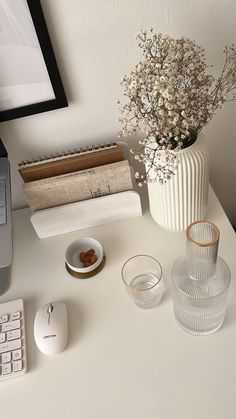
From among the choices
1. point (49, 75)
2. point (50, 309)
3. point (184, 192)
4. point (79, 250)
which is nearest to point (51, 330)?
point (50, 309)

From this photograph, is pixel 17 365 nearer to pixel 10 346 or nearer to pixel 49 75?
pixel 10 346

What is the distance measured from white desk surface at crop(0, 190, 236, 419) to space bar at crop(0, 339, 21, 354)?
24 mm

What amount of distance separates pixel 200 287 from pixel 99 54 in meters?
0.48

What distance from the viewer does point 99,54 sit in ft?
2.30

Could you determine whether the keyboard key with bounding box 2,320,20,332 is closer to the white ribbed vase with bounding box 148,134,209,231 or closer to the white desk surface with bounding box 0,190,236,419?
the white desk surface with bounding box 0,190,236,419

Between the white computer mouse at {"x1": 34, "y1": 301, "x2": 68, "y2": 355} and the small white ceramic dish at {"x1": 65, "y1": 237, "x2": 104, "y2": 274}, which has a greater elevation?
the small white ceramic dish at {"x1": 65, "y1": 237, "x2": 104, "y2": 274}

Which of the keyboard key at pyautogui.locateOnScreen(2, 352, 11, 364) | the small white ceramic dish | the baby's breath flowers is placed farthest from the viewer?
the small white ceramic dish

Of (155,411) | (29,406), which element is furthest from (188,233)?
(29,406)

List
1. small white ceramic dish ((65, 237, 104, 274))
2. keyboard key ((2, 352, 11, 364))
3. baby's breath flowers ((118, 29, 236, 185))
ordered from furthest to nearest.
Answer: small white ceramic dish ((65, 237, 104, 274)) → keyboard key ((2, 352, 11, 364)) → baby's breath flowers ((118, 29, 236, 185))

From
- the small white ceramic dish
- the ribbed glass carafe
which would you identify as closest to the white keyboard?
the small white ceramic dish

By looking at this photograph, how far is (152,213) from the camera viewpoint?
819 mm

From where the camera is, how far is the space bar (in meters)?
0.67

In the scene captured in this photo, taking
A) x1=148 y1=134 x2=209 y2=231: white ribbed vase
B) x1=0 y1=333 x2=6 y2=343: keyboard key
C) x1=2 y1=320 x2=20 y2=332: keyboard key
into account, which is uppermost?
x1=148 y1=134 x2=209 y2=231: white ribbed vase

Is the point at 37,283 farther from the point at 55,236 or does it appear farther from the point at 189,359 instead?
the point at 189,359
